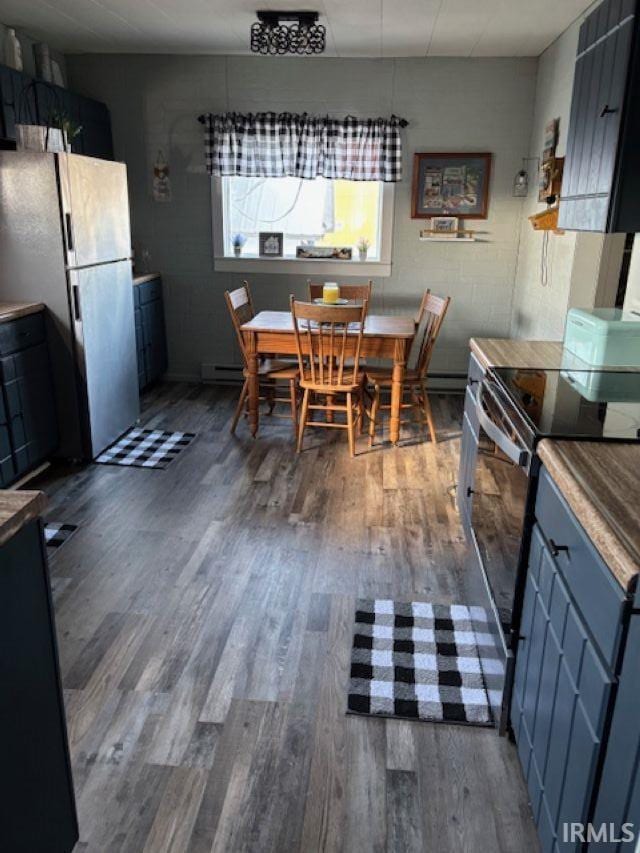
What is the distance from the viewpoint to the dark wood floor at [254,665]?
1583mm

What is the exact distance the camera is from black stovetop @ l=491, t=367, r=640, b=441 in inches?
63.2

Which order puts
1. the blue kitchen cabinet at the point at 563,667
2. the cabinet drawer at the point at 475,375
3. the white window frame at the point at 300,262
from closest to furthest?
the blue kitchen cabinet at the point at 563,667
the cabinet drawer at the point at 475,375
the white window frame at the point at 300,262

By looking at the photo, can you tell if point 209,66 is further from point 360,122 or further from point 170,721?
point 170,721

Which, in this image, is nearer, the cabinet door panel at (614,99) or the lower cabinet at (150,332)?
the cabinet door panel at (614,99)

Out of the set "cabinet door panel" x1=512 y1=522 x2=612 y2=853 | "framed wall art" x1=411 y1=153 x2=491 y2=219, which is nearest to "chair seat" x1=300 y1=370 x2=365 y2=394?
"framed wall art" x1=411 y1=153 x2=491 y2=219

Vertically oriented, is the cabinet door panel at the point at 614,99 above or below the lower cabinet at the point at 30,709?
above

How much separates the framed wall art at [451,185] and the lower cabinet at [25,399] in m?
2.96

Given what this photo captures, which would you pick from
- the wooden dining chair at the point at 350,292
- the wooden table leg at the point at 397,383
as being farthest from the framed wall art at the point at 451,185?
the wooden table leg at the point at 397,383

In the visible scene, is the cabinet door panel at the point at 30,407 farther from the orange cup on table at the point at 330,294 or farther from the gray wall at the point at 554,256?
the gray wall at the point at 554,256

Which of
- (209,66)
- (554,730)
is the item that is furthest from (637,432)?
(209,66)

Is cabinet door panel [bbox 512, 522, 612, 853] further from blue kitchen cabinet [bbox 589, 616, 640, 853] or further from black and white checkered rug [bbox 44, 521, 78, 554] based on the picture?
black and white checkered rug [bbox 44, 521, 78, 554]

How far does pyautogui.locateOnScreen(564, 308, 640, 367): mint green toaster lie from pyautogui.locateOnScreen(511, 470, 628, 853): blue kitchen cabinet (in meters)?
1.00

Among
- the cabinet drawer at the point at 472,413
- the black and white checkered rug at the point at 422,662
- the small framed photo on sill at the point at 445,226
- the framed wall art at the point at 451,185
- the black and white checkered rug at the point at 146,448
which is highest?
the framed wall art at the point at 451,185

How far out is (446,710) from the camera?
1930 mm
